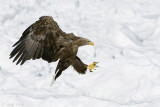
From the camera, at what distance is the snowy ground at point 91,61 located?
1791cm

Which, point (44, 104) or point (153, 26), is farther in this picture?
point (153, 26)

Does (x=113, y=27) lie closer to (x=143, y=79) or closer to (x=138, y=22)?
(x=138, y=22)

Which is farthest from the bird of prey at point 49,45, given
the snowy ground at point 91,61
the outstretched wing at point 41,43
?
the snowy ground at point 91,61

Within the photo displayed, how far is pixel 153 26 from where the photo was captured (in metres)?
25.3

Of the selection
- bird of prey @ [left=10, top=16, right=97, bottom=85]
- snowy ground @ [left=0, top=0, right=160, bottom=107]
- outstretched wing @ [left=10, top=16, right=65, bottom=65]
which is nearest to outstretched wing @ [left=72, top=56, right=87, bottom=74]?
bird of prey @ [left=10, top=16, right=97, bottom=85]

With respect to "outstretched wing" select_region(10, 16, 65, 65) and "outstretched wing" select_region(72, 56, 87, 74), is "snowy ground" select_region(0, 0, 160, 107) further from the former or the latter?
"outstretched wing" select_region(10, 16, 65, 65)

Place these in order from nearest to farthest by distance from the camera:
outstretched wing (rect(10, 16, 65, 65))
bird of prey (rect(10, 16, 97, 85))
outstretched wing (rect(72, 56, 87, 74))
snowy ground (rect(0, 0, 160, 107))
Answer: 1. bird of prey (rect(10, 16, 97, 85))
2. outstretched wing (rect(10, 16, 65, 65))
3. outstretched wing (rect(72, 56, 87, 74))
4. snowy ground (rect(0, 0, 160, 107))

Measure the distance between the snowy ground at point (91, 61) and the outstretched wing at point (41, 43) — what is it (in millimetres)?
7856

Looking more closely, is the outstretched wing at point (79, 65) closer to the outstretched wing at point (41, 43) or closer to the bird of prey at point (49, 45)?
the bird of prey at point (49, 45)

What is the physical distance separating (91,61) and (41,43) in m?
11.1

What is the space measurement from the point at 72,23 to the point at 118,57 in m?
5.17

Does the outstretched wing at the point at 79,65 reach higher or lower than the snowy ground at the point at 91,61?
lower

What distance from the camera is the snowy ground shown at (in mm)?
17906

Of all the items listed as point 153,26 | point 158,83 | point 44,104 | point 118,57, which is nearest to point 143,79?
point 158,83
